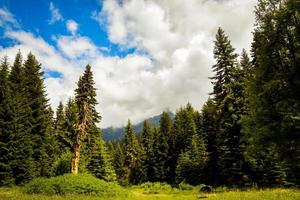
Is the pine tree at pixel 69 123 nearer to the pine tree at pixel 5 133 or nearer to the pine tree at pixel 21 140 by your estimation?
the pine tree at pixel 21 140

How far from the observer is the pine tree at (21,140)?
38.2m

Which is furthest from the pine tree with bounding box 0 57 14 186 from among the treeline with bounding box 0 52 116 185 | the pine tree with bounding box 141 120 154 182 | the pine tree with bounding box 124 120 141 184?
the pine tree with bounding box 124 120 141 184

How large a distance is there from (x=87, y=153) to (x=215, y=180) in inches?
902

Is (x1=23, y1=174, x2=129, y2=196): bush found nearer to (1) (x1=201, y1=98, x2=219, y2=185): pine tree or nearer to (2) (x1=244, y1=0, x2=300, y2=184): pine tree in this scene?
(2) (x1=244, y1=0, x2=300, y2=184): pine tree

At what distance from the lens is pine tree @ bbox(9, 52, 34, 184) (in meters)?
38.2

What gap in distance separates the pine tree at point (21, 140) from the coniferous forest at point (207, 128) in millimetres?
129

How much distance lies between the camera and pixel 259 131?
63.8 ft

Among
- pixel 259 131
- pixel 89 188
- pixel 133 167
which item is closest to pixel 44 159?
pixel 89 188

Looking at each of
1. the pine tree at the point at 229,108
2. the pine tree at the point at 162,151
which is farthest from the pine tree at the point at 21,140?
the pine tree at the point at 162,151

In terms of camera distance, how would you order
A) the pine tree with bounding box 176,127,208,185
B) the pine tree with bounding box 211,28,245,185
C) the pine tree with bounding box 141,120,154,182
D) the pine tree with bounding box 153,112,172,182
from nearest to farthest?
the pine tree with bounding box 211,28,245,185 < the pine tree with bounding box 176,127,208,185 < the pine tree with bounding box 153,112,172,182 < the pine tree with bounding box 141,120,154,182

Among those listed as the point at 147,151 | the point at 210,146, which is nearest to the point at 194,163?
the point at 210,146

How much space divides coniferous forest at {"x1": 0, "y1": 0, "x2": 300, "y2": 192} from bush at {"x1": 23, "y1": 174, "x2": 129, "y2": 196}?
706 cm

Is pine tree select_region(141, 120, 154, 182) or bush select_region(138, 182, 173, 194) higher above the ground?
pine tree select_region(141, 120, 154, 182)

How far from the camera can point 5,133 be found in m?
37.6
